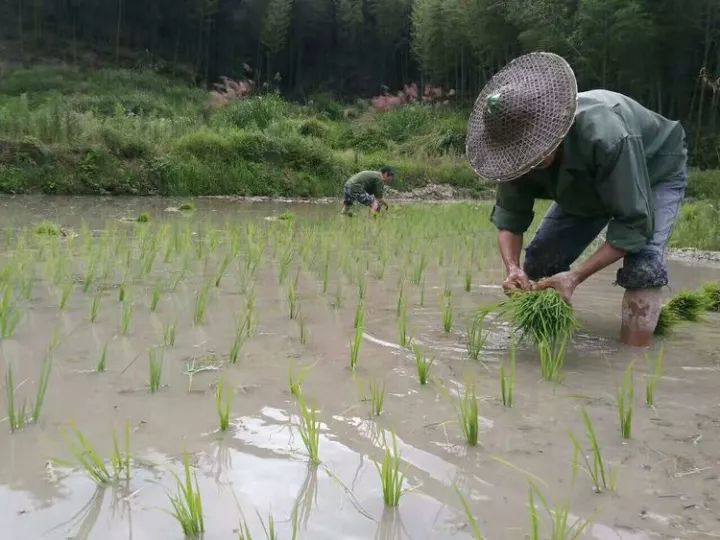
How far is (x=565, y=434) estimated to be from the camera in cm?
144

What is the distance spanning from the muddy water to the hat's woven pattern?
612mm

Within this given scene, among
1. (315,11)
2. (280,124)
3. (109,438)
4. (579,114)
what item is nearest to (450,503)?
(109,438)

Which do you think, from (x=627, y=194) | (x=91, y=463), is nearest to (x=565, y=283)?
(x=627, y=194)

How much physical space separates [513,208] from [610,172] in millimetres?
462

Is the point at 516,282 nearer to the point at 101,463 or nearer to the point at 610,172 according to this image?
the point at 610,172

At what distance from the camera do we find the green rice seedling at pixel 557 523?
0.98 metres

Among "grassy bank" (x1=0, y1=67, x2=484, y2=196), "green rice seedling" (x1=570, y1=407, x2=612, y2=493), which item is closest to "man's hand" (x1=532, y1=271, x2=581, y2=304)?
"green rice seedling" (x1=570, y1=407, x2=612, y2=493)

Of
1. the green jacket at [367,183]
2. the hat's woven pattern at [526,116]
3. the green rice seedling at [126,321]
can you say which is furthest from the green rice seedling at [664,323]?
the green jacket at [367,183]

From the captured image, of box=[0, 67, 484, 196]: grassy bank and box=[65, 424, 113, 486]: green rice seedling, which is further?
box=[0, 67, 484, 196]: grassy bank

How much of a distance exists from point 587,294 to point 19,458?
106 inches

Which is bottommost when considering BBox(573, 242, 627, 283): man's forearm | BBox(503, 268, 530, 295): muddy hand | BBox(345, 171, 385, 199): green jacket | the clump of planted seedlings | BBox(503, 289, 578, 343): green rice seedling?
the clump of planted seedlings

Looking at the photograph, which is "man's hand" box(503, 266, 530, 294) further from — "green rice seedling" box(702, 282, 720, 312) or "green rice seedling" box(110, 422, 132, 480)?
"green rice seedling" box(110, 422, 132, 480)

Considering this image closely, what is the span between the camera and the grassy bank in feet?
29.7

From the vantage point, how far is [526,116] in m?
2.06
